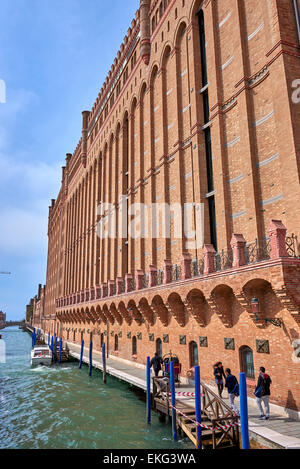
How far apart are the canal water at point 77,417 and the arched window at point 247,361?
365cm

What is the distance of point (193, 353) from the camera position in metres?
18.3

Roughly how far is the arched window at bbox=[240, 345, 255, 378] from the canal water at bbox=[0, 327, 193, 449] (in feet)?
12.0

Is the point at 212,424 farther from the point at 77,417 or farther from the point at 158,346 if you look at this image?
the point at 158,346

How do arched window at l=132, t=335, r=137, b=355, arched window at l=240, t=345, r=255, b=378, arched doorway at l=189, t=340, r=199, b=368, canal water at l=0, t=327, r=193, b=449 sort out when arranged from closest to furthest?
canal water at l=0, t=327, r=193, b=449 → arched window at l=240, t=345, r=255, b=378 → arched doorway at l=189, t=340, r=199, b=368 → arched window at l=132, t=335, r=137, b=355

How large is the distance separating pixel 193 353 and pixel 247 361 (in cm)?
453

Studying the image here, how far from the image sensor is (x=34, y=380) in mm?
28094

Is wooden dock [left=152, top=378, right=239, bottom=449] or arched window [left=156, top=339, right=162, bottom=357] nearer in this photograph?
wooden dock [left=152, top=378, right=239, bottom=449]

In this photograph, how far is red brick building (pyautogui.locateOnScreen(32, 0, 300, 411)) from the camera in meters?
13.5

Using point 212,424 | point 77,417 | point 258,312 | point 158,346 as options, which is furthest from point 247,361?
point 77,417

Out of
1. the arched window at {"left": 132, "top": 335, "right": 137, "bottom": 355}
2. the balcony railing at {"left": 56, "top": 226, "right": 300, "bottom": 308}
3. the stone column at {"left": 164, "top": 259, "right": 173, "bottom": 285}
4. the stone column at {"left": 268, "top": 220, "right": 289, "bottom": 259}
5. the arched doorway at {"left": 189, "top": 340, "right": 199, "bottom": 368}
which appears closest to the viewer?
the stone column at {"left": 268, "top": 220, "right": 289, "bottom": 259}

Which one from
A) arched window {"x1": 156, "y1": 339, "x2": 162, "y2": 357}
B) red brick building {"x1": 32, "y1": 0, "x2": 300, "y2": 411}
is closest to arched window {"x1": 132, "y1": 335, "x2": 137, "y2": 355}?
red brick building {"x1": 32, "y1": 0, "x2": 300, "y2": 411}

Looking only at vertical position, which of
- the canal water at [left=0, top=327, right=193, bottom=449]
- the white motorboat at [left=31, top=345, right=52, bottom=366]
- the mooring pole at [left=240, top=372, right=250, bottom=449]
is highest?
the mooring pole at [left=240, top=372, right=250, bottom=449]

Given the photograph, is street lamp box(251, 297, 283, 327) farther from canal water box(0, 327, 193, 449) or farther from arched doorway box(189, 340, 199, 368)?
arched doorway box(189, 340, 199, 368)
